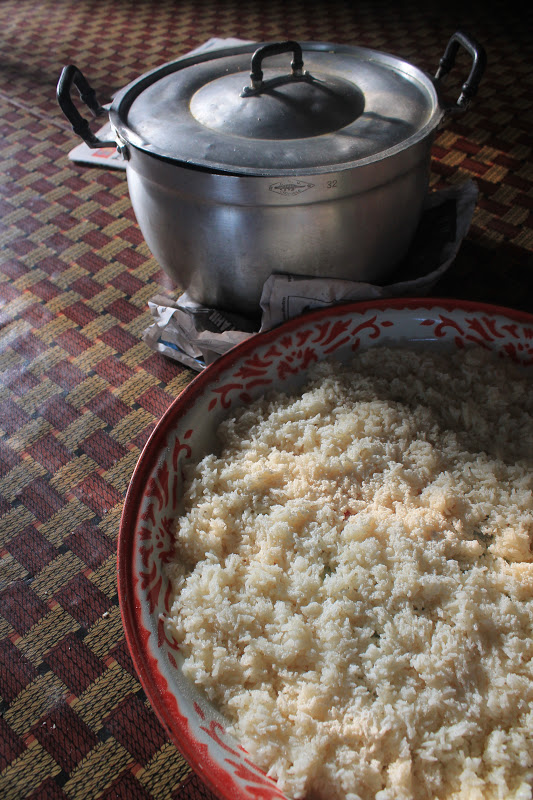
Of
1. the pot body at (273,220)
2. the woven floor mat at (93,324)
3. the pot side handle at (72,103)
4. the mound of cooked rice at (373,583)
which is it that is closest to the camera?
the mound of cooked rice at (373,583)

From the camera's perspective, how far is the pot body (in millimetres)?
826

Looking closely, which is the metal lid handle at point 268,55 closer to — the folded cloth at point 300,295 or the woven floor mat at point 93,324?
the folded cloth at point 300,295

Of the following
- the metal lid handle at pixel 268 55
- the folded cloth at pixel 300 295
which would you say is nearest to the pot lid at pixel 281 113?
the metal lid handle at pixel 268 55

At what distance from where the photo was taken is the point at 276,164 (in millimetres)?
826

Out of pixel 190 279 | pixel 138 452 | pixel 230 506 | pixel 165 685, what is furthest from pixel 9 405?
pixel 165 685

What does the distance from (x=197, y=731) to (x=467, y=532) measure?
1.32ft

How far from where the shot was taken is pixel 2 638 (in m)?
0.77

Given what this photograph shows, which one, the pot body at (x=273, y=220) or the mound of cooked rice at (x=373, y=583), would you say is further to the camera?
the pot body at (x=273, y=220)

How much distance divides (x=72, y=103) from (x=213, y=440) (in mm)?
621

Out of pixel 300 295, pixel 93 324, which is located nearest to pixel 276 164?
pixel 300 295

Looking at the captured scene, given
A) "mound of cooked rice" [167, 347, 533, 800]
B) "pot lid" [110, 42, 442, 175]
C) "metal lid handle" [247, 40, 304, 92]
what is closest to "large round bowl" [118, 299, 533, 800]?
"mound of cooked rice" [167, 347, 533, 800]

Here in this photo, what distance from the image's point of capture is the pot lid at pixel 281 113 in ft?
2.77

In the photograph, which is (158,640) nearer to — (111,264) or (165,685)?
(165,685)

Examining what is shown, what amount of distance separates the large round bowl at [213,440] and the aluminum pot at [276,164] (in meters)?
0.11
